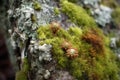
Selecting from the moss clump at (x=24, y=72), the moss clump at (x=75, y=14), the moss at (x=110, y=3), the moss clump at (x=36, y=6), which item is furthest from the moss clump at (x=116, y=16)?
the moss clump at (x=24, y=72)

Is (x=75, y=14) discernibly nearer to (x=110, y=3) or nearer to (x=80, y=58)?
(x=80, y=58)

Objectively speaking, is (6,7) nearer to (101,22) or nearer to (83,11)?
(83,11)

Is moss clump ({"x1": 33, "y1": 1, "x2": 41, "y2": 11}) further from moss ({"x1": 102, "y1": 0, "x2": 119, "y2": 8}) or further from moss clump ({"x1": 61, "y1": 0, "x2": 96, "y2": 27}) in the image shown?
moss ({"x1": 102, "y1": 0, "x2": 119, "y2": 8})

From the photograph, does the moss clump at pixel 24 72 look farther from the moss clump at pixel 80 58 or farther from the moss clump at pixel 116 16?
the moss clump at pixel 116 16

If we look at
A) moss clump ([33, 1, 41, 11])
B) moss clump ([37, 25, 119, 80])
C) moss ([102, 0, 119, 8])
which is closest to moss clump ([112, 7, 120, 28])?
moss ([102, 0, 119, 8])

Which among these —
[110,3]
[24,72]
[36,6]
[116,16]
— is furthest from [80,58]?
[110,3]
